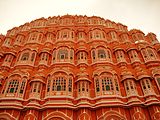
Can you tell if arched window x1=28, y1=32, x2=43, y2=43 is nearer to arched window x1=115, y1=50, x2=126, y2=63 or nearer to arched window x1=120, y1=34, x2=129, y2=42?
arched window x1=115, y1=50, x2=126, y2=63

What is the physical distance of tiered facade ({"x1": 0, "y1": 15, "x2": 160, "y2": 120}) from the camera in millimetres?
17172

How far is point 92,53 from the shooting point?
23.2 m

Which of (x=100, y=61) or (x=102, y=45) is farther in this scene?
(x=102, y=45)

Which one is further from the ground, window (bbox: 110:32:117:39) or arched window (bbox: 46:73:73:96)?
window (bbox: 110:32:117:39)

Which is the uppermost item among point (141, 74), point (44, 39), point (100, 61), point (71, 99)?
point (44, 39)

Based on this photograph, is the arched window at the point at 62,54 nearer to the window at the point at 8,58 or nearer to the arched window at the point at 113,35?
the window at the point at 8,58

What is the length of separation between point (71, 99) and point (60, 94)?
1.33m

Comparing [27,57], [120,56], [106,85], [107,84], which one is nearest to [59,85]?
[106,85]

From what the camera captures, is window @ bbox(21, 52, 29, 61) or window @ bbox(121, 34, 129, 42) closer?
window @ bbox(21, 52, 29, 61)

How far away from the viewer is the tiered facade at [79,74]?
1717cm

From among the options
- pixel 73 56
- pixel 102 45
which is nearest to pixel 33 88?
pixel 73 56

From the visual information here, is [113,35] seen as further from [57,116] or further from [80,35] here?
[57,116]

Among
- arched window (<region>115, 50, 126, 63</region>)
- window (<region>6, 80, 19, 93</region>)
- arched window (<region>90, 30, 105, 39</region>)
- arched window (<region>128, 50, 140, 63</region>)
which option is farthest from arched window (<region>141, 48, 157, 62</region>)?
window (<region>6, 80, 19, 93</region>)

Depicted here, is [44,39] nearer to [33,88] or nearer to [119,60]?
[33,88]
